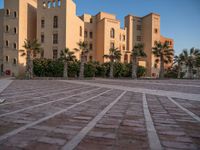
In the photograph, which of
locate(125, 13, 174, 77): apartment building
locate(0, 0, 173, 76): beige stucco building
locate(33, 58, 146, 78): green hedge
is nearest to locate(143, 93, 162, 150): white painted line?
locate(33, 58, 146, 78): green hedge

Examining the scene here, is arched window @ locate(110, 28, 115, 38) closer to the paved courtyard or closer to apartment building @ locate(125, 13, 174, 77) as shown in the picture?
apartment building @ locate(125, 13, 174, 77)

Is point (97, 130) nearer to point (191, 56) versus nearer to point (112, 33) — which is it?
point (112, 33)

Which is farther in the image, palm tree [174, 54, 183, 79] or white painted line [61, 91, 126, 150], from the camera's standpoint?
palm tree [174, 54, 183, 79]

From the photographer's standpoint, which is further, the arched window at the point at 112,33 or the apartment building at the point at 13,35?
the arched window at the point at 112,33

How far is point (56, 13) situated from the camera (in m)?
39.7

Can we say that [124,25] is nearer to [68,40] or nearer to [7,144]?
[68,40]

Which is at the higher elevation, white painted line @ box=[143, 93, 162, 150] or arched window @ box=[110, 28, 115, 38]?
arched window @ box=[110, 28, 115, 38]

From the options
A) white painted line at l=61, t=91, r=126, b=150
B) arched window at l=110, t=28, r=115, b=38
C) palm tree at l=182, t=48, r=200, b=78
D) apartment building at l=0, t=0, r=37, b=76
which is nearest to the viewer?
white painted line at l=61, t=91, r=126, b=150

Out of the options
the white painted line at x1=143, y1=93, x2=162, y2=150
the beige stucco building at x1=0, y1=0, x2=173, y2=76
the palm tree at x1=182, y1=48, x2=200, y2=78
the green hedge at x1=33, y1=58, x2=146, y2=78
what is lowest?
the white painted line at x1=143, y1=93, x2=162, y2=150

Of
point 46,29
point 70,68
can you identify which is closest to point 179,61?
point 70,68

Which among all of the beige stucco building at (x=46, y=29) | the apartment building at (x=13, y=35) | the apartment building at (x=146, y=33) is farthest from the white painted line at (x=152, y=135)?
the apartment building at (x=146, y=33)

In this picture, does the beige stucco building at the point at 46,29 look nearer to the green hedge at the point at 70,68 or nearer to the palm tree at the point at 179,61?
the green hedge at the point at 70,68

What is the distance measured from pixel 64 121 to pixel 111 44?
42206 millimetres

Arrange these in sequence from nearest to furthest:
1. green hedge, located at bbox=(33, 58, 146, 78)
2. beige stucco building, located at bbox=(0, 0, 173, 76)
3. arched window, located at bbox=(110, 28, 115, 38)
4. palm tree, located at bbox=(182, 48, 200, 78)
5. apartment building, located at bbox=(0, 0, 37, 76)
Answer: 1. green hedge, located at bbox=(33, 58, 146, 78)
2. apartment building, located at bbox=(0, 0, 37, 76)
3. beige stucco building, located at bbox=(0, 0, 173, 76)
4. palm tree, located at bbox=(182, 48, 200, 78)
5. arched window, located at bbox=(110, 28, 115, 38)
